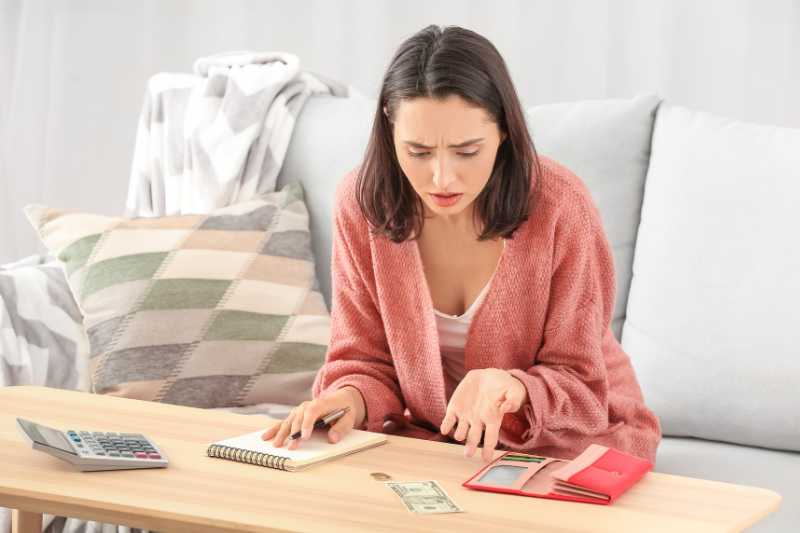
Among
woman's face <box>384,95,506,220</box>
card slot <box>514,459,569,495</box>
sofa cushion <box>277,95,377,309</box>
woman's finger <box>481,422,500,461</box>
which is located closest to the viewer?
card slot <box>514,459,569,495</box>

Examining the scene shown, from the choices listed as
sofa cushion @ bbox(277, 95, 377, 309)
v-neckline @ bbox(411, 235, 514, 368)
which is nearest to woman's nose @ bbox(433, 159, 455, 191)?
v-neckline @ bbox(411, 235, 514, 368)

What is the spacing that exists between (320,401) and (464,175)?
1.14ft

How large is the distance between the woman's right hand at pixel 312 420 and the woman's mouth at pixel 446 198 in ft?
0.98

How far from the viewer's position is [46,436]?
4.29 feet

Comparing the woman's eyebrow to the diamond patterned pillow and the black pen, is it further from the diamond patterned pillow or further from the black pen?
the diamond patterned pillow

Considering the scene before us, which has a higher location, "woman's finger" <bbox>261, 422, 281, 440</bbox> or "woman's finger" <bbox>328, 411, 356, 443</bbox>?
"woman's finger" <bbox>261, 422, 281, 440</bbox>

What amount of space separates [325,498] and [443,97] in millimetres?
540

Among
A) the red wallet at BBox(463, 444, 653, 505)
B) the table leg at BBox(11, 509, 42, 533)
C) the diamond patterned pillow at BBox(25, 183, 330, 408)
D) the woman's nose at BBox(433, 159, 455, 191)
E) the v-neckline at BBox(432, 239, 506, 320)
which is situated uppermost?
the woman's nose at BBox(433, 159, 455, 191)

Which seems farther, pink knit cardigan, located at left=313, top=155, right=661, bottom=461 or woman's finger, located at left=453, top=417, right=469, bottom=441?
pink knit cardigan, located at left=313, top=155, right=661, bottom=461

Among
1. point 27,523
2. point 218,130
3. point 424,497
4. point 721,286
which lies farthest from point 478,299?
point 218,130

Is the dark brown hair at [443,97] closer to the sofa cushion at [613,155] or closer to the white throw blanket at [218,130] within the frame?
the sofa cushion at [613,155]

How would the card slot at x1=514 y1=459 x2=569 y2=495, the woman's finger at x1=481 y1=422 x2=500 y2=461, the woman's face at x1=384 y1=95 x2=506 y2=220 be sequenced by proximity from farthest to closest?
the woman's face at x1=384 y1=95 x2=506 y2=220, the woman's finger at x1=481 y1=422 x2=500 y2=461, the card slot at x1=514 y1=459 x2=569 y2=495

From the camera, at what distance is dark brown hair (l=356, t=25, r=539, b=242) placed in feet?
4.87

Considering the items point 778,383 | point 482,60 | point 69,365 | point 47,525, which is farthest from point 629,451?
point 69,365
